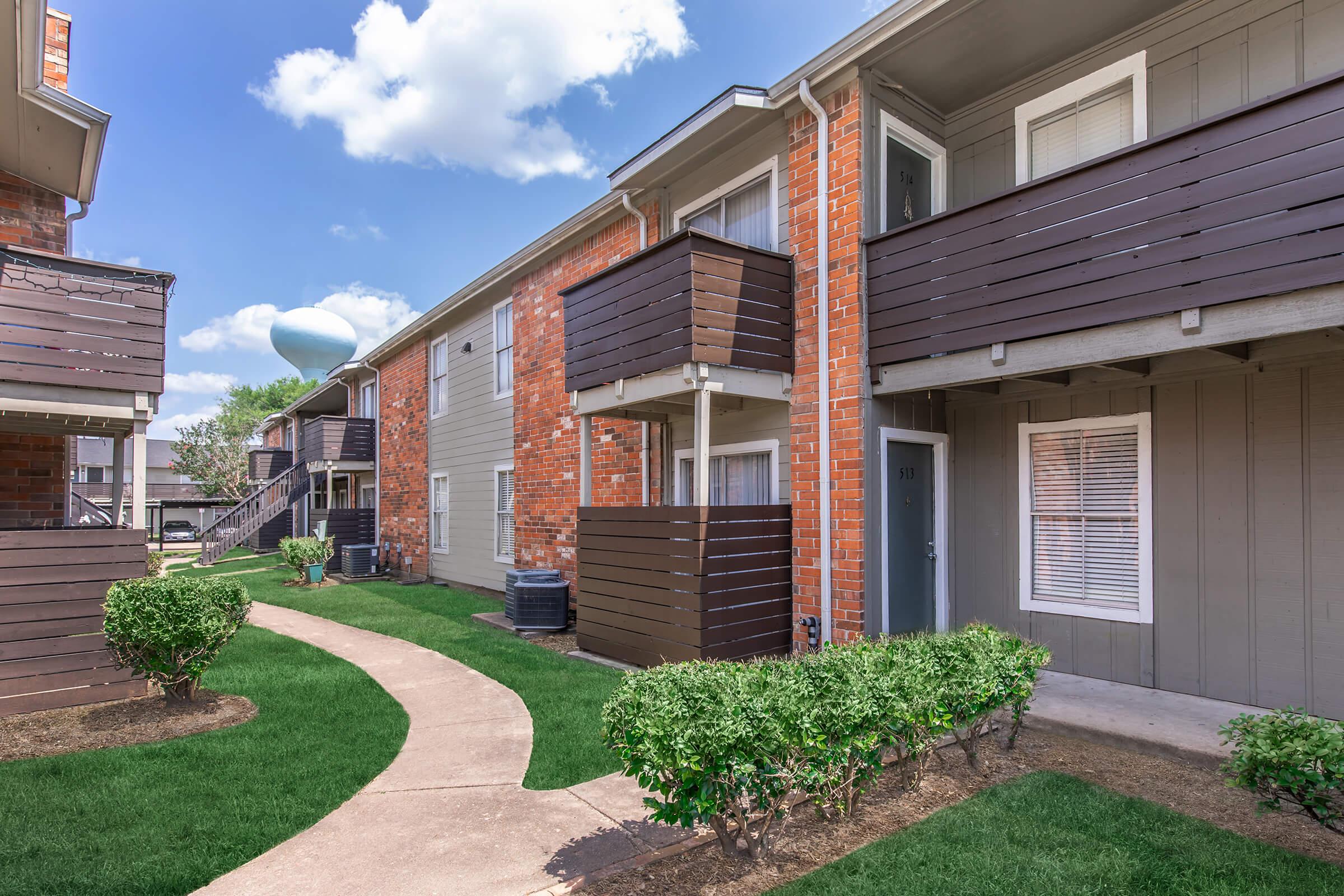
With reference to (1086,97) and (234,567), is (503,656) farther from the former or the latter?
(234,567)

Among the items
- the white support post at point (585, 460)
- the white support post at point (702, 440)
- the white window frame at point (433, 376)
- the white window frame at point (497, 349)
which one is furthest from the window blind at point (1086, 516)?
the white window frame at point (433, 376)

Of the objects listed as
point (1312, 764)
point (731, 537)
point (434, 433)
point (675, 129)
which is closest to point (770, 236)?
point (675, 129)

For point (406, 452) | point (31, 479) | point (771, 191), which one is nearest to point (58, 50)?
point (31, 479)

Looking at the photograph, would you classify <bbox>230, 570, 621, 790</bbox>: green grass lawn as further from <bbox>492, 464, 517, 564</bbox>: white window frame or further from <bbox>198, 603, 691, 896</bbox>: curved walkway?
<bbox>492, 464, 517, 564</bbox>: white window frame

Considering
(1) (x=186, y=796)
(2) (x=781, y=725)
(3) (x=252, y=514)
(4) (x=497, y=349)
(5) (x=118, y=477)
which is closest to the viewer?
(2) (x=781, y=725)

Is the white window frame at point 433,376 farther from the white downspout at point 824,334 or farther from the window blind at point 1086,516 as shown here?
the window blind at point 1086,516

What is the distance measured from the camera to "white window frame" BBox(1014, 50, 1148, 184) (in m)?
6.22

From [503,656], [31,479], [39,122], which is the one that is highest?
[39,122]

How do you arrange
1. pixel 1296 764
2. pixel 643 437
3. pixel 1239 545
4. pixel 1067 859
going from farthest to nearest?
pixel 643 437
pixel 1239 545
pixel 1067 859
pixel 1296 764

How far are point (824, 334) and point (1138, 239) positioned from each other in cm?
282

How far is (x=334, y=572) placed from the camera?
18.9 metres

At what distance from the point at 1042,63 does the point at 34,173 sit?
10.5 meters

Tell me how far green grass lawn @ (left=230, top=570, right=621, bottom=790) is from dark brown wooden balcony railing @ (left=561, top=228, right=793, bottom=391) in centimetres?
334

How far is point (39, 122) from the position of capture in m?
6.94
